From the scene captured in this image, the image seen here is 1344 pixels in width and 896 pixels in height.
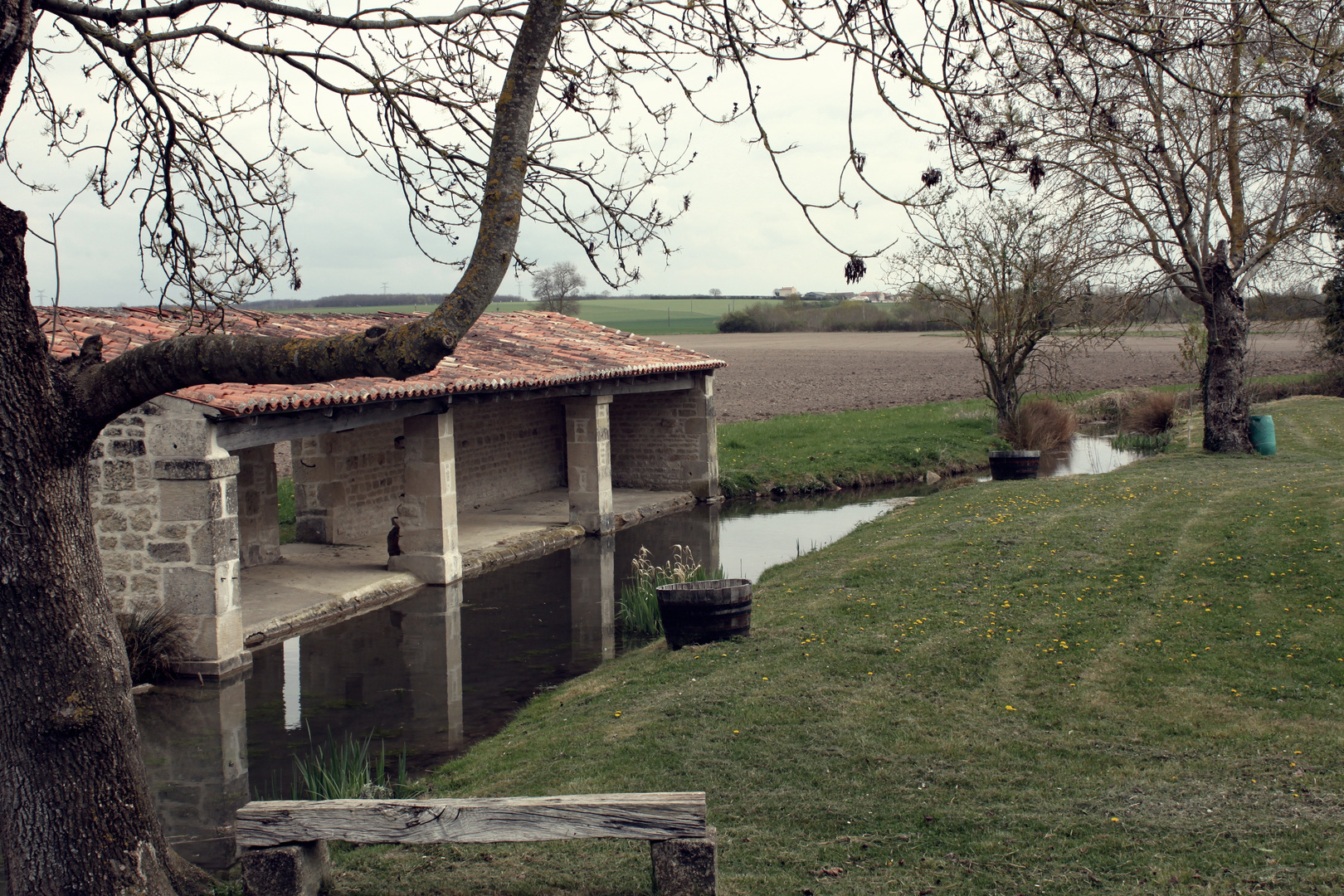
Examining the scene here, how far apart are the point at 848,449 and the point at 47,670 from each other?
2009 cm

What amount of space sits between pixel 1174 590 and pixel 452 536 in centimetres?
846

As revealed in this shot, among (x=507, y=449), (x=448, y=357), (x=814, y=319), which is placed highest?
(x=814, y=319)

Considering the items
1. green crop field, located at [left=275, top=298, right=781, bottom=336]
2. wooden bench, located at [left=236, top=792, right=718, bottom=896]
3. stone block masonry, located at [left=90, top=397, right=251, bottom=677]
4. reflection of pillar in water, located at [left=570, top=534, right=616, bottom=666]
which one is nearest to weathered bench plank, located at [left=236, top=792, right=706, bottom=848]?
wooden bench, located at [left=236, top=792, right=718, bottom=896]

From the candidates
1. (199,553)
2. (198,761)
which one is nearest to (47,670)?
(198,761)

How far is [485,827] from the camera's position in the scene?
164 inches

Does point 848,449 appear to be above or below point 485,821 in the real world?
above

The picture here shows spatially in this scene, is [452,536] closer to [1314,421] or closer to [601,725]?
[601,725]

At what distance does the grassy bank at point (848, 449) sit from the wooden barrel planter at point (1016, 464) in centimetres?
370

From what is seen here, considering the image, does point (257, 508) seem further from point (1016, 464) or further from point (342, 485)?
point (1016, 464)

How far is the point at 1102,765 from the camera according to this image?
5.46 metres

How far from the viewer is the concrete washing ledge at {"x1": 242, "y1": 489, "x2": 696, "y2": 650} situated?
10.9 metres

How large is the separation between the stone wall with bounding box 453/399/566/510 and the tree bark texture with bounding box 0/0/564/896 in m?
12.6

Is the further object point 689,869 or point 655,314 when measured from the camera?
point 655,314

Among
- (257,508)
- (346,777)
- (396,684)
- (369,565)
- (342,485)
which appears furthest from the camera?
(342,485)
